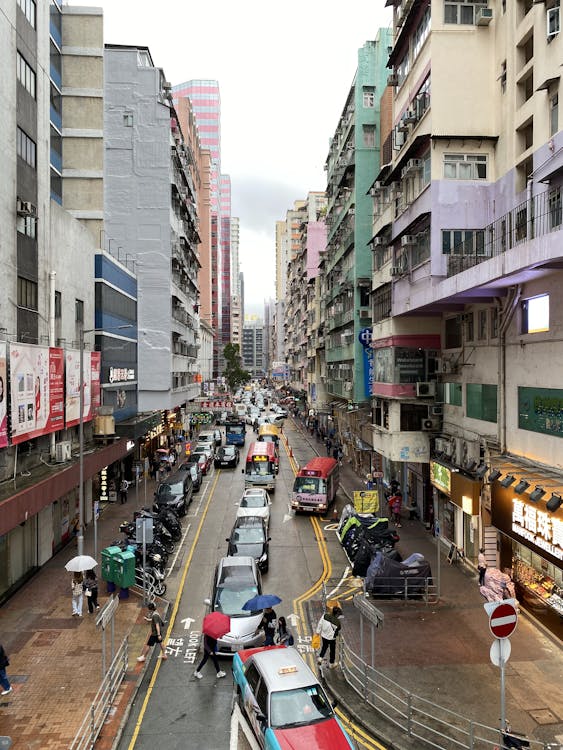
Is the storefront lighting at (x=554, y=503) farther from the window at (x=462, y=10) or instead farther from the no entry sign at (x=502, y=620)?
the window at (x=462, y=10)

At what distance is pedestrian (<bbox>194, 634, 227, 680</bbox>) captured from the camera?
1363cm

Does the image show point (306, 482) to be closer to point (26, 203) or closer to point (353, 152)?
point (26, 203)

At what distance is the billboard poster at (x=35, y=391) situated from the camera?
63.1 feet

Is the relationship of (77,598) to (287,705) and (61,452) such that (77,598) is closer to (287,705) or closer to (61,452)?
(61,452)

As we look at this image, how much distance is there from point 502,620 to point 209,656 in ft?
24.0

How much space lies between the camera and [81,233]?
29125mm

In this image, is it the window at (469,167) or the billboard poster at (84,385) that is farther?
the billboard poster at (84,385)

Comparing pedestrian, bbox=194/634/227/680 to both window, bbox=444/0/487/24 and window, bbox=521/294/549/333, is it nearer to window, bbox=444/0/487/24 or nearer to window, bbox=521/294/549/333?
window, bbox=521/294/549/333

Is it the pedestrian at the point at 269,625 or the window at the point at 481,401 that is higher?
the window at the point at 481,401

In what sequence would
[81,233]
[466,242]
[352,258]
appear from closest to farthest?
[466,242] → [81,233] → [352,258]

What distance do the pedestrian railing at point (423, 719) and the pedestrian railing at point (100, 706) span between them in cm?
492

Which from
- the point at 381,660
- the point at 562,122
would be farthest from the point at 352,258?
the point at 381,660

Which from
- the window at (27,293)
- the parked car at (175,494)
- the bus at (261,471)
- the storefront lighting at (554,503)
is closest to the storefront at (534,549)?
the storefront lighting at (554,503)

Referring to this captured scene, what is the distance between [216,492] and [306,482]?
8922 millimetres
